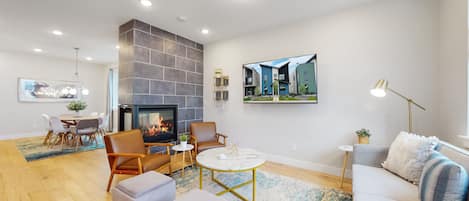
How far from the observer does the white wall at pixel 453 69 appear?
1.92m

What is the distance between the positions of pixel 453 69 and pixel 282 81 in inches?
79.6

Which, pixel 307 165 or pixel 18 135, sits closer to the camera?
pixel 307 165

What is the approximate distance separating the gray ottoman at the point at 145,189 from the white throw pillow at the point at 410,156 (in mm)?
2160

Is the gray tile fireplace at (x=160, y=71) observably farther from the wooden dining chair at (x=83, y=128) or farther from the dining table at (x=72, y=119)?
the dining table at (x=72, y=119)

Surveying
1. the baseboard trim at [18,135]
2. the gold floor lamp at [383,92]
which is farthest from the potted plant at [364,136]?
the baseboard trim at [18,135]

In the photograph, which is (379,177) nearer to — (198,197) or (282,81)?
(198,197)

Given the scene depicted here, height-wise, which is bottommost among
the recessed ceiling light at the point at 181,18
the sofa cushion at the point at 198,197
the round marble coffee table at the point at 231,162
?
the sofa cushion at the point at 198,197

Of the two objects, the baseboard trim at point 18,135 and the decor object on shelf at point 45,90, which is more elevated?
the decor object on shelf at point 45,90

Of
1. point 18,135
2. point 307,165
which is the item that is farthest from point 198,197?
point 18,135

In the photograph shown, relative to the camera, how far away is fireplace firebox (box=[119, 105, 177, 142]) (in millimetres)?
3451

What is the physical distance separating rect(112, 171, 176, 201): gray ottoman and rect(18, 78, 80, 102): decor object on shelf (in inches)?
271

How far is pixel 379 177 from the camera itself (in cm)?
190

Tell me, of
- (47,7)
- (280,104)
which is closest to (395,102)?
(280,104)

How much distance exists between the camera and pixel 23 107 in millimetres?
6078
